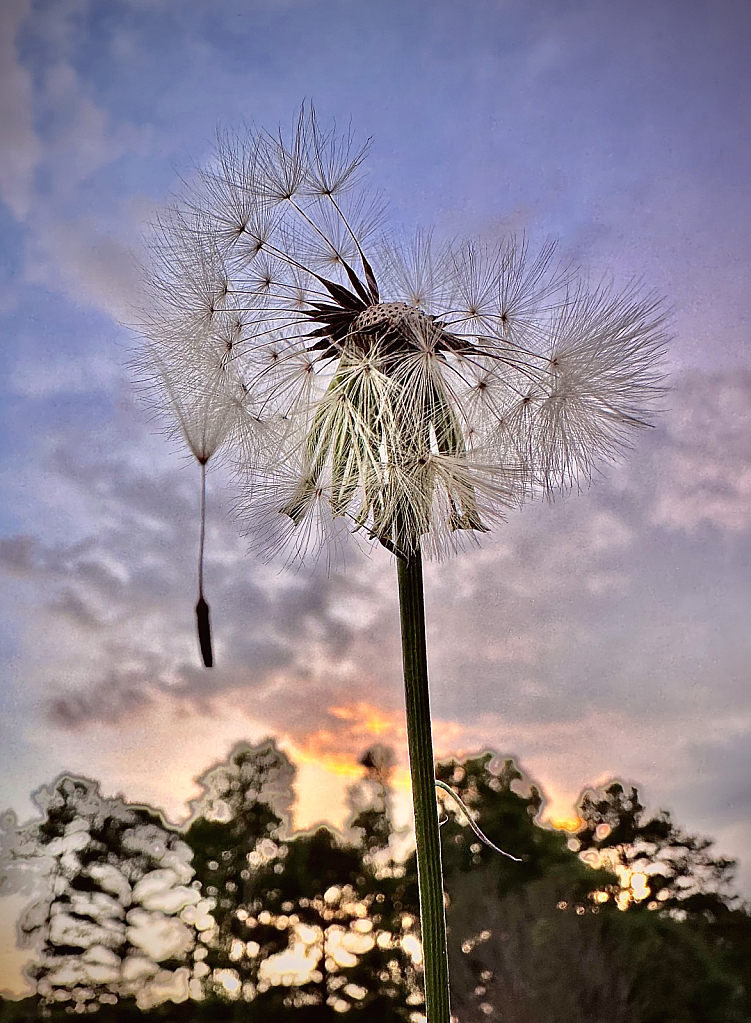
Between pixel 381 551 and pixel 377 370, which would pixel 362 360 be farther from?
pixel 381 551

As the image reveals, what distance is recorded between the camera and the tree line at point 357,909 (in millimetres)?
2766

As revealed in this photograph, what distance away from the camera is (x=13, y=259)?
2973mm

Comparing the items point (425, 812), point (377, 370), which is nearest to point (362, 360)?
point (377, 370)

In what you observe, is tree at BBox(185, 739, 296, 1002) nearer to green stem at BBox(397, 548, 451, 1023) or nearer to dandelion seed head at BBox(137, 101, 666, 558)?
dandelion seed head at BBox(137, 101, 666, 558)

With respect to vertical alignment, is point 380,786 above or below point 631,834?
above

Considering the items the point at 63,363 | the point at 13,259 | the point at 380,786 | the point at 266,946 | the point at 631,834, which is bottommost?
the point at 266,946

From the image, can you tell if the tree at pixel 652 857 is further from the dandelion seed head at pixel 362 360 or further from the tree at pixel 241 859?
the dandelion seed head at pixel 362 360

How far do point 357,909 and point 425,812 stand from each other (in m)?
2.05

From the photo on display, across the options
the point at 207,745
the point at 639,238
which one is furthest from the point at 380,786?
the point at 639,238

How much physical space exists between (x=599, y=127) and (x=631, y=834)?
2.09 m

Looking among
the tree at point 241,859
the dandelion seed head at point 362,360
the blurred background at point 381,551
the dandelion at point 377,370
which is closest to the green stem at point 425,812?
the dandelion at point 377,370

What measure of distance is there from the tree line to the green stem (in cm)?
177

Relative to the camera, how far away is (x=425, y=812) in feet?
3.80

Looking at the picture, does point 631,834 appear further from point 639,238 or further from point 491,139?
point 491,139
